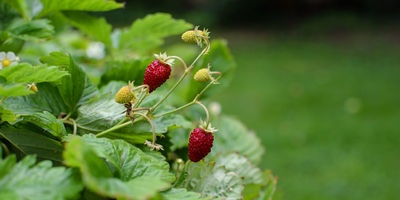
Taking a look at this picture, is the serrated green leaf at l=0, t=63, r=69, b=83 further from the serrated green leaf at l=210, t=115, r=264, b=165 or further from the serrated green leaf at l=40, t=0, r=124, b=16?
the serrated green leaf at l=210, t=115, r=264, b=165

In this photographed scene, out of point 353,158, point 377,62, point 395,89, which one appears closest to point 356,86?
point 395,89

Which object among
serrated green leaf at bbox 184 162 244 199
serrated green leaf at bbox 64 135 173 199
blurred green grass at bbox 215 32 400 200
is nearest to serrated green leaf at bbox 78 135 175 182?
serrated green leaf at bbox 64 135 173 199

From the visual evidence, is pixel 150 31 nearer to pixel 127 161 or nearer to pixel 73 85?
pixel 73 85

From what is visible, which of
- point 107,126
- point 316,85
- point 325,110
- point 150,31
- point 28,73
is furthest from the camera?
point 316,85

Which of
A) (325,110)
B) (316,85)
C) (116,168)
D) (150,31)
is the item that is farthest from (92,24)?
(316,85)

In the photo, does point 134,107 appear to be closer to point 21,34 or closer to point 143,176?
point 143,176

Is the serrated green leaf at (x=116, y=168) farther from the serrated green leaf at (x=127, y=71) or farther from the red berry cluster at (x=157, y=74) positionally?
the serrated green leaf at (x=127, y=71)

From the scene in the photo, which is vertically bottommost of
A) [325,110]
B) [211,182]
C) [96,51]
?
[325,110]

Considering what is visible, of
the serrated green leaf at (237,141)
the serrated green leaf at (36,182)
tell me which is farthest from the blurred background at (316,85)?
the serrated green leaf at (36,182)
